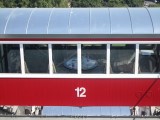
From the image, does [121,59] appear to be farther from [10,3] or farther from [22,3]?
[10,3]

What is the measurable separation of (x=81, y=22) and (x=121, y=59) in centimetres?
169

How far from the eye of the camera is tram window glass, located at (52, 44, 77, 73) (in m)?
11.0

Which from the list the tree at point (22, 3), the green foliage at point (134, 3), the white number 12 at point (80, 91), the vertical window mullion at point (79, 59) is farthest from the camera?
the green foliage at point (134, 3)

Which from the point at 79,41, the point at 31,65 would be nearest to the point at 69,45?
the point at 79,41

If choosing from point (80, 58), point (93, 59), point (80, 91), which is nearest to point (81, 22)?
point (80, 58)

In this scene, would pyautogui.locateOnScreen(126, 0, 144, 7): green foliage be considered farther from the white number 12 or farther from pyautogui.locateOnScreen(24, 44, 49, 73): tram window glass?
pyautogui.locateOnScreen(24, 44, 49, 73): tram window glass

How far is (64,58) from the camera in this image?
11.1 meters

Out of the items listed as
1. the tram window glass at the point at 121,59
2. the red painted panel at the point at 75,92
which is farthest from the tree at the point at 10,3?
the tram window glass at the point at 121,59

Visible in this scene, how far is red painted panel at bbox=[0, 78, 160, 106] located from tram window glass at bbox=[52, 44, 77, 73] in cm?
33

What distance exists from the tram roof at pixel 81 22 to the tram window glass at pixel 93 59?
24.3 inches

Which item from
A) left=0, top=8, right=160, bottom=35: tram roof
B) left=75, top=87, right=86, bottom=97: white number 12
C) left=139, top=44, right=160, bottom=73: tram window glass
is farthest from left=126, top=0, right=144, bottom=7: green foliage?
left=75, top=87, right=86, bottom=97: white number 12

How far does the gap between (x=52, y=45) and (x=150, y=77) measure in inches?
125

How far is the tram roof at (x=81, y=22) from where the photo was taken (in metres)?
10.6

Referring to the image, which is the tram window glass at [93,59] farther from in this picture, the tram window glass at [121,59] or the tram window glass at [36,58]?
the tram window glass at [36,58]
